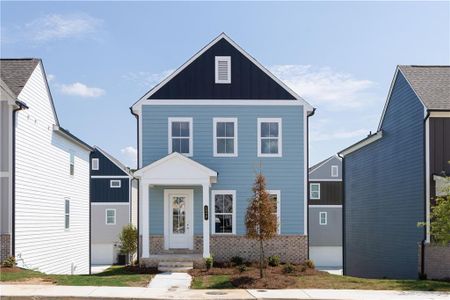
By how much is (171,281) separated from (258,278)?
262 cm

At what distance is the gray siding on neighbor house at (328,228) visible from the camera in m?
44.9

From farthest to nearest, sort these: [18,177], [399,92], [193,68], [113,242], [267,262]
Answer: [113,242] < [399,92] < [193,68] < [267,262] < [18,177]

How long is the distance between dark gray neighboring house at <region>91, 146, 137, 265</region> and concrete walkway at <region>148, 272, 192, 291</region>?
2581 cm

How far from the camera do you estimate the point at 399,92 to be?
22.5 meters

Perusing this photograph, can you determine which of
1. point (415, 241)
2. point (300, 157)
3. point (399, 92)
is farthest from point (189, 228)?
point (399, 92)

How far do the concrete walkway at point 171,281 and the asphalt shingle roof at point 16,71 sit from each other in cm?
796

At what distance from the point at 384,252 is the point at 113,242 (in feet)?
84.3

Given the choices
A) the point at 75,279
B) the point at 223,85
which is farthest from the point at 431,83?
the point at 75,279

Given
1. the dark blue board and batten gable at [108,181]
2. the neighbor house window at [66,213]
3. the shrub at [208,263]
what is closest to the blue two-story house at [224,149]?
the shrub at [208,263]

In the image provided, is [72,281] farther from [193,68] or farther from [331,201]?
[331,201]

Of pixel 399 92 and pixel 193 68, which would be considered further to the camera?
pixel 399 92

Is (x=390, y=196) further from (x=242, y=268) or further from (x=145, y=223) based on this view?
(x=145, y=223)

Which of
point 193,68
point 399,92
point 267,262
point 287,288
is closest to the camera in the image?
point 287,288

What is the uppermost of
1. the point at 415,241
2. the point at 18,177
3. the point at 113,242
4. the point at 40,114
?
the point at 40,114
